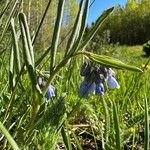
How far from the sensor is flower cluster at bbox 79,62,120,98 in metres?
1.21

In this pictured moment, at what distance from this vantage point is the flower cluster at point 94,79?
47.5 inches

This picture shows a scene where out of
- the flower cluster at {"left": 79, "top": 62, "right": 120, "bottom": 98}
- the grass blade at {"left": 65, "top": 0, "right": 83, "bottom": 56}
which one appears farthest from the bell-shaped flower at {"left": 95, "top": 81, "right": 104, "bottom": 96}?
the grass blade at {"left": 65, "top": 0, "right": 83, "bottom": 56}

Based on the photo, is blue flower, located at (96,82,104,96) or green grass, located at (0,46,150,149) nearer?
green grass, located at (0,46,150,149)

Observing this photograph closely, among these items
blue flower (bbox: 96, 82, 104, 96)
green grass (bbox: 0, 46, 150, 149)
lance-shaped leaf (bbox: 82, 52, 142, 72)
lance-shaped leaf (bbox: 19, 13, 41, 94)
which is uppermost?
lance-shaped leaf (bbox: 19, 13, 41, 94)

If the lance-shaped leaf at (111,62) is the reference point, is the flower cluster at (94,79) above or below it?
below

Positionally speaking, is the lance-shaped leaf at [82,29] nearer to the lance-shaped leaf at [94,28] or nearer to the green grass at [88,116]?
the lance-shaped leaf at [94,28]

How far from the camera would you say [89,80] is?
3.95 ft

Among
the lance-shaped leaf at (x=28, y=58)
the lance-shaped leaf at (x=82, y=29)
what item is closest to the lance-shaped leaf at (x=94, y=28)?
the lance-shaped leaf at (x=82, y=29)

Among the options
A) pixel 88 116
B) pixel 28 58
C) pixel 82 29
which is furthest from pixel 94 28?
pixel 88 116

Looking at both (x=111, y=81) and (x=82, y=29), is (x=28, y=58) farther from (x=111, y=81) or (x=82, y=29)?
(x=111, y=81)

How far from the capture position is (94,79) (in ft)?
4.00

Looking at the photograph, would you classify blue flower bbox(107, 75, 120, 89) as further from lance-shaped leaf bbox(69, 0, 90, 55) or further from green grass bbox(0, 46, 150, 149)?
lance-shaped leaf bbox(69, 0, 90, 55)

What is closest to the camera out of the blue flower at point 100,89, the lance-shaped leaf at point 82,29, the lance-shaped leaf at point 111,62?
the lance-shaped leaf at point 111,62

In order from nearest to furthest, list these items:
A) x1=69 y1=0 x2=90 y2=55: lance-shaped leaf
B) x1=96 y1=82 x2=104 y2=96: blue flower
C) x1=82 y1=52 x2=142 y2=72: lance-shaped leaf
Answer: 1. x1=82 y1=52 x2=142 y2=72: lance-shaped leaf
2. x1=69 y1=0 x2=90 y2=55: lance-shaped leaf
3. x1=96 y1=82 x2=104 y2=96: blue flower
